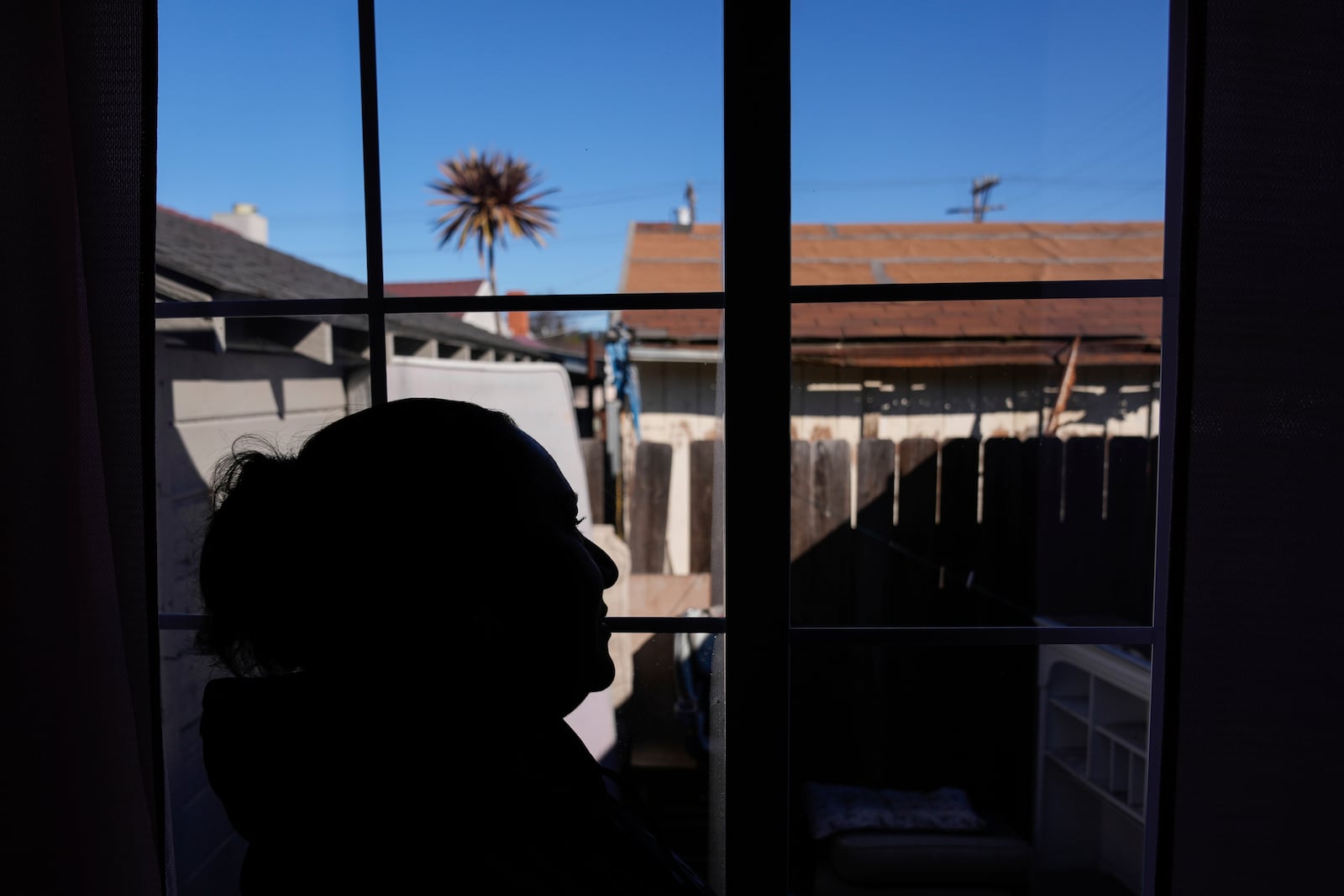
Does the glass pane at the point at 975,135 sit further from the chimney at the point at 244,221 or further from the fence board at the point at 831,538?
the chimney at the point at 244,221

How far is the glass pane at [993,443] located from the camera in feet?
4.97

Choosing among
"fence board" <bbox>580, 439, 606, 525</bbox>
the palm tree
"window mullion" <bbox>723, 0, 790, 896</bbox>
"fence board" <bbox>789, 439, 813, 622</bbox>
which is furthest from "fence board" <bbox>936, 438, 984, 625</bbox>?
the palm tree

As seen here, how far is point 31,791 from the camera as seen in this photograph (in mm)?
869

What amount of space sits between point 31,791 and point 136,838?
4.7 inches

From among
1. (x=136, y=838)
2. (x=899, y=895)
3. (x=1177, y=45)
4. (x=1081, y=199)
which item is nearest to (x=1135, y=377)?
(x=1081, y=199)

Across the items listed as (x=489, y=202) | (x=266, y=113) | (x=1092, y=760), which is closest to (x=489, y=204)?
(x=489, y=202)

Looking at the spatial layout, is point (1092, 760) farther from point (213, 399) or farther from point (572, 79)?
point (213, 399)

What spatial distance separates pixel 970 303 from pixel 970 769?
4.08 feet

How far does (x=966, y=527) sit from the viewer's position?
65.1 inches

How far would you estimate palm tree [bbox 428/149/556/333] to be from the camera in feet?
46.2

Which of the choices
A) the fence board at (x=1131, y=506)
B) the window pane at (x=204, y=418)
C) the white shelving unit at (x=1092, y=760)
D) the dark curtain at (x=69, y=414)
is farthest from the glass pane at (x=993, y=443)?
the window pane at (x=204, y=418)

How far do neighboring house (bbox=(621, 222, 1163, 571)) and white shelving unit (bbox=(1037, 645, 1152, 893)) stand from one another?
1.72ft

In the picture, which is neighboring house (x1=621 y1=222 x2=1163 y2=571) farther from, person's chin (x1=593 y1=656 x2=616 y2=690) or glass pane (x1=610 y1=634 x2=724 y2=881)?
person's chin (x1=593 y1=656 x2=616 y2=690)

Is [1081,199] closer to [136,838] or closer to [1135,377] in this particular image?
[1135,377]
